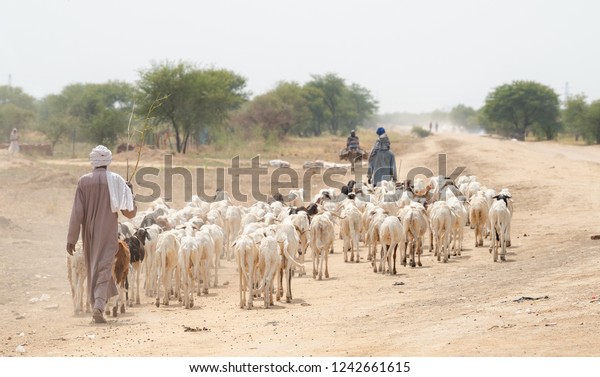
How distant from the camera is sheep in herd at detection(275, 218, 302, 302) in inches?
465

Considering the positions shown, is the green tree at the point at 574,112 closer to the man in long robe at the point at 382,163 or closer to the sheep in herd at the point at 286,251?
the man in long robe at the point at 382,163

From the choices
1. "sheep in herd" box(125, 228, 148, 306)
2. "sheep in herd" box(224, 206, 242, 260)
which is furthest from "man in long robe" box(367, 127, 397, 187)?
"sheep in herd" box(125, 228, 148, 306)

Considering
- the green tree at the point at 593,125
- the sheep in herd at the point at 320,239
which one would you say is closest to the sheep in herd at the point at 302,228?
the sheep in herd at the point at 320,239

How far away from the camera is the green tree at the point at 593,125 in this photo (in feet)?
195

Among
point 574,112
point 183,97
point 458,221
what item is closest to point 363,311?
point 458,221

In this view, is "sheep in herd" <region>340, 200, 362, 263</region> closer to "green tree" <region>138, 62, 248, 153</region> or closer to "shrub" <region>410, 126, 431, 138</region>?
"green tree" <region>138, 62, 248, 153</region>

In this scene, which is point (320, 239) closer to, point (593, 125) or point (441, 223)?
point (441, 223)

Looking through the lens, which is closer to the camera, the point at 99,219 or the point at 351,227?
the point at 99,219

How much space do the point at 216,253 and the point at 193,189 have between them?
1271 centimetres

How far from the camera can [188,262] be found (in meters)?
11.5

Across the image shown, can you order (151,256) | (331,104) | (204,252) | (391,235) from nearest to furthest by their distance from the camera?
(204,252), (151,256), (391,235), (331,104)

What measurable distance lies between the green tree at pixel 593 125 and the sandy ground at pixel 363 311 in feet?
141

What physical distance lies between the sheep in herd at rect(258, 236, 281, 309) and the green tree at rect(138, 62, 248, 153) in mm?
33219

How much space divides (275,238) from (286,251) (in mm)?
430
